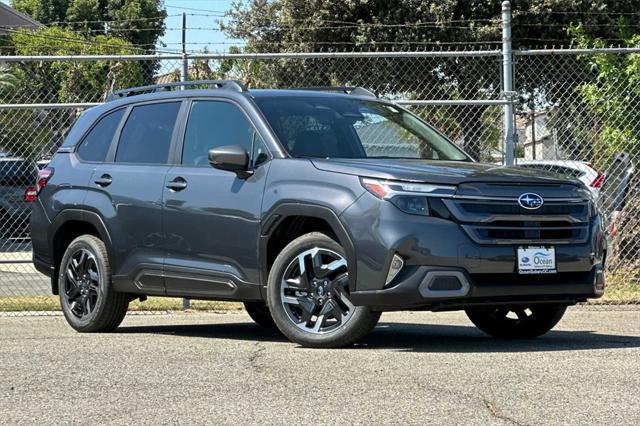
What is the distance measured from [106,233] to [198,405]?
11.9 feet

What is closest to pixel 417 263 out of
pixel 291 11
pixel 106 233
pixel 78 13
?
pixel 106 233

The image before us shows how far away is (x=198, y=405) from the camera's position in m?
5.43

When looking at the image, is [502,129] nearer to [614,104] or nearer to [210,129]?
[614,104]

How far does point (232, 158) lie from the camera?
7.74 m

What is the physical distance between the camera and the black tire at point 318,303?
23.6 feet

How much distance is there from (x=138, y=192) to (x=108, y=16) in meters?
76.8

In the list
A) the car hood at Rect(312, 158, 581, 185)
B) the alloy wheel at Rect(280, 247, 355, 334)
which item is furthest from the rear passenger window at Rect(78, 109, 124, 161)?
the alloy wheel at Rect(280, 247, 355, 334)

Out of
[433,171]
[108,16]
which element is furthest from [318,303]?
[108,16]

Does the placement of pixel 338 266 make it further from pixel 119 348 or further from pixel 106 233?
pixel 106 233

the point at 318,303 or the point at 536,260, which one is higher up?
the point at 536,260

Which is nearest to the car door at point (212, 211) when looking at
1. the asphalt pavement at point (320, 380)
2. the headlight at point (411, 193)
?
the asphalt pavement at point (320, 380)

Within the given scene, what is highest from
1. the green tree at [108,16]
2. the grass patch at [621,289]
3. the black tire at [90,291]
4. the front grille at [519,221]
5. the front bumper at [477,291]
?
the front grille at [519,221]

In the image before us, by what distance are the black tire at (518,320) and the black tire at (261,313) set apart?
1.76 metres

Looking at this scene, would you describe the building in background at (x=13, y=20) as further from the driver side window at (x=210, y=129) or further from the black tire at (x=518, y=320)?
the black tire at (x=518, y=320)
